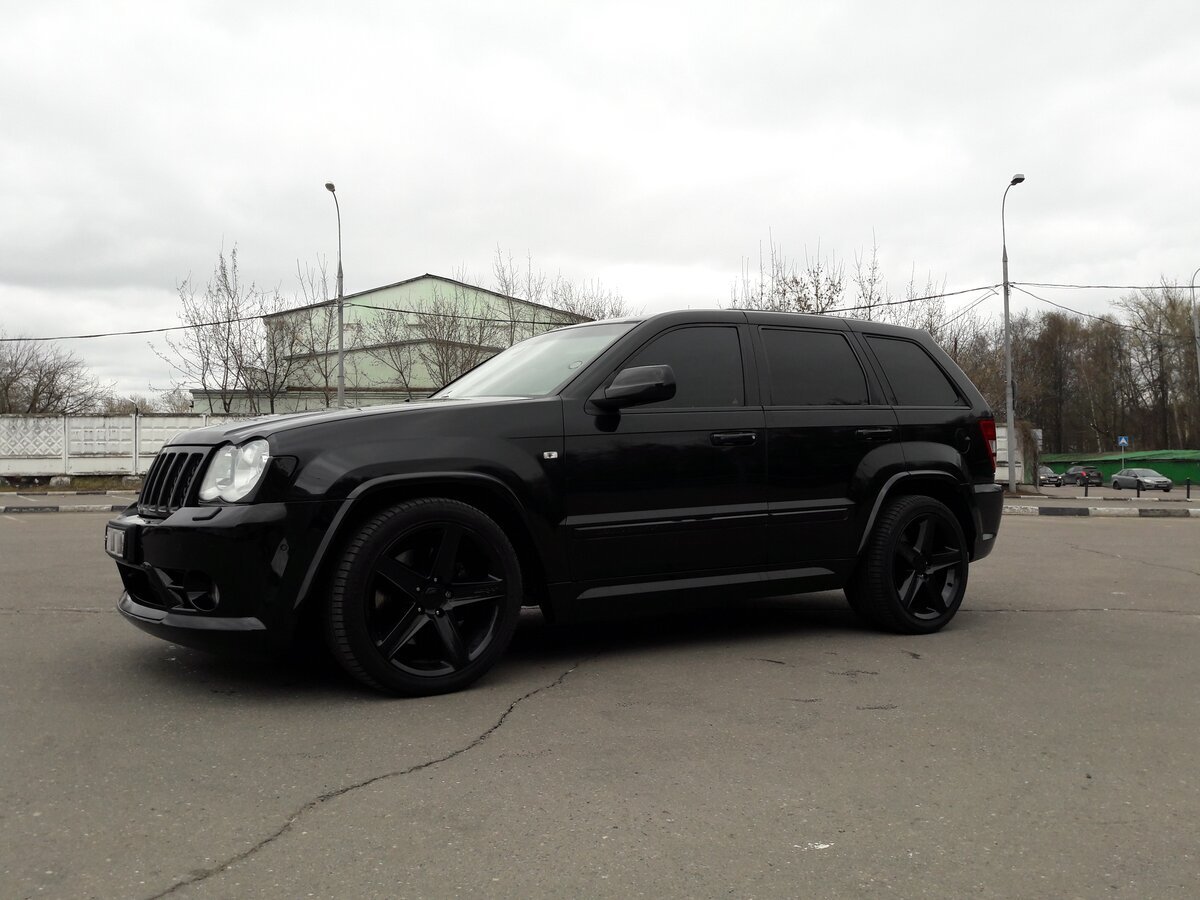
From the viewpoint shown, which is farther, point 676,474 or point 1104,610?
point 1104,610

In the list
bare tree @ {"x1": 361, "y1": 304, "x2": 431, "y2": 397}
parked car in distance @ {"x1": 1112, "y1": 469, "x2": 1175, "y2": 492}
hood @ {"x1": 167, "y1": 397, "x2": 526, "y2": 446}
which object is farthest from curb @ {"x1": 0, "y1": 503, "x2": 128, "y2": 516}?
parked car in distance @ {"x1": 1112, "y1": 469, "x2": 1175, "y2": 492}

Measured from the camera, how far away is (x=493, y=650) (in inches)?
166

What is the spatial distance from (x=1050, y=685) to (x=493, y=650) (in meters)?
2.40

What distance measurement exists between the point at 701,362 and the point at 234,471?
227 cm

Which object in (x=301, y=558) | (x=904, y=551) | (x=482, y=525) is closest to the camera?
(x=301, y=558)

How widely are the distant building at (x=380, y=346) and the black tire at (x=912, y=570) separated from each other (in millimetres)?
28949

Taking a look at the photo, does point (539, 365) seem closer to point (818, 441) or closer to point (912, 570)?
point (818, 441)

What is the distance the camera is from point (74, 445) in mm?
25688

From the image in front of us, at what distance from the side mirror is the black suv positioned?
0.01 m

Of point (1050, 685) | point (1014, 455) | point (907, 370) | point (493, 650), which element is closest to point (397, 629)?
point (493, 650)

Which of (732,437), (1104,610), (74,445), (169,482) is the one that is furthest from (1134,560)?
(74,445)

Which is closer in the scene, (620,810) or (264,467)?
(620,810)

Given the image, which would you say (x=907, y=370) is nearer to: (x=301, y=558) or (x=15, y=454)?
(x=301, y=558)

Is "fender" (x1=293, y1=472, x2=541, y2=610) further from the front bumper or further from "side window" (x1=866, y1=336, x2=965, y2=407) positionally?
"side window" (x1=866, y1=336, x2=965, y2=407)
